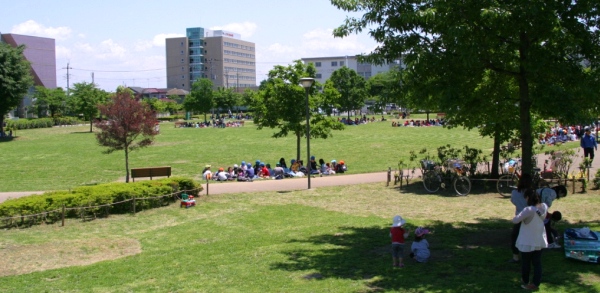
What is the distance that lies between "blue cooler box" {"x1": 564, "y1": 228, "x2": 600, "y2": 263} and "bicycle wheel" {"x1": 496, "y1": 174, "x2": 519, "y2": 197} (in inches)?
318

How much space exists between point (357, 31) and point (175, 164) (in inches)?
816

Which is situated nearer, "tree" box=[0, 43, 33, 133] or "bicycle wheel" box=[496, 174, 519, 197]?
"bicycle wheel" box=[496, 174, 519, 197]

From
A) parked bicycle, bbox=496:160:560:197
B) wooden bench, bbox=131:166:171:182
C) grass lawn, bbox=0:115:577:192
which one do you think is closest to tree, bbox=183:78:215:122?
grass lawn, bbox=0:115:577:192

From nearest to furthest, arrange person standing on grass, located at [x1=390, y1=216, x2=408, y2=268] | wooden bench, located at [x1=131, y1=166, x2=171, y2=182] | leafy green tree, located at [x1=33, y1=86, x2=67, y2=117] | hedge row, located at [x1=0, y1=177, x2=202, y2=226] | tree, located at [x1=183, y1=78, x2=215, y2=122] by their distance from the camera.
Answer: person standing on grass, located at [x1=390, y1=216, x2=408, y2=268] → hedge row, located at [x1=0, y1=177, x2=202, y2=226] → wooden bench, located at [x1=131, y1=166, x2=171, y2=182] → leafy green tree, located at [x1=33, y1=86, x2=67, y2=117] → tree, located at [x1=183, y1=78, x2=215, y2=122]

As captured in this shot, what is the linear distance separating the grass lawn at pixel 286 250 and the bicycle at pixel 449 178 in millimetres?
672

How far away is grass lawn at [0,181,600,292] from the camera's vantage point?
7.89 metres

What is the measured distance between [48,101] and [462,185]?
262 ft

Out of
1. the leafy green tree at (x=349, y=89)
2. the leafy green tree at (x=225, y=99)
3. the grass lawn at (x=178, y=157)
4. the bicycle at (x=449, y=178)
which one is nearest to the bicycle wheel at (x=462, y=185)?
the bicycle at (x=449, y=178)

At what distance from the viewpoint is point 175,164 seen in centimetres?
2945

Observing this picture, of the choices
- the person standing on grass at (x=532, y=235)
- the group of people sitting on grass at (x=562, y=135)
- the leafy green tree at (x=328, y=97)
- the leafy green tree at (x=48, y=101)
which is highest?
the leafy green tree at (x=48, y=101)

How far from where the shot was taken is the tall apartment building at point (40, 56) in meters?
95.9

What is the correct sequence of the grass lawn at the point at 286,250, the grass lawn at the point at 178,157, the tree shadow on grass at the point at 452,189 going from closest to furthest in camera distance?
the grass lawn at the point at 286,250 → the tree shadow on grass at the point at 452,189 → the grass lawn at the point at 178,157

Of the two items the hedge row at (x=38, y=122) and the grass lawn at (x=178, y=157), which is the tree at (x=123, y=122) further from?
the hedge row at (x=38, y=122)

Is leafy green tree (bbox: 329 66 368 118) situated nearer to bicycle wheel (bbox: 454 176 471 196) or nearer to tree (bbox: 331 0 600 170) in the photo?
bicycle wheel (bbox: 454 176 471 196)
